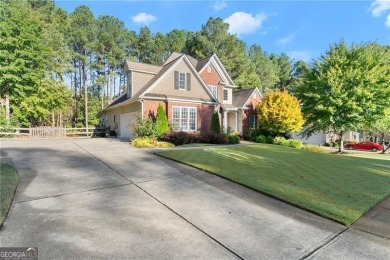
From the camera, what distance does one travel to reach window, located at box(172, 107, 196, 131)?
58.0 feet

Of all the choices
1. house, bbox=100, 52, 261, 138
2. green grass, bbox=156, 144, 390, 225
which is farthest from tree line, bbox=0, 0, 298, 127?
green grass, bbox=156, 144, 390, 225

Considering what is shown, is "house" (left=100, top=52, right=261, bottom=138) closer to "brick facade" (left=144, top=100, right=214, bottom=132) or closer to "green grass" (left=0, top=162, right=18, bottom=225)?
"brick facade" (left=144, top=100, right=214, bottom=132)

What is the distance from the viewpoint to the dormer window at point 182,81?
1839 cm

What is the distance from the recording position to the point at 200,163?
8.52 metres

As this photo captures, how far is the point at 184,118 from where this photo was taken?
18.2 meters

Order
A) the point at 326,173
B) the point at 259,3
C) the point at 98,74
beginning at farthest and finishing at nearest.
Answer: the point at 98,74 → the point at 259,3 → the point at 326,173

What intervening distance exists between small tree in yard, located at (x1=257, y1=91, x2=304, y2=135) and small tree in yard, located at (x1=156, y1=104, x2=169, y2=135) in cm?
1208

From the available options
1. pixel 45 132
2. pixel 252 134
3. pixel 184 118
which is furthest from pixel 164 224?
pixel 252 134

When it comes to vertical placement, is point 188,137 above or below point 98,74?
below

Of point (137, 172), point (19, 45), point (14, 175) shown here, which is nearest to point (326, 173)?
point (137, 172)

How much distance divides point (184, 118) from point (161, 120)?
2.84 m

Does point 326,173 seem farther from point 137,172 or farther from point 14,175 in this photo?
point 14,175

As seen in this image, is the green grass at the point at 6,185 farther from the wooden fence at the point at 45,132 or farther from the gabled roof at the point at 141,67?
the wooden fence at the point at 45,132

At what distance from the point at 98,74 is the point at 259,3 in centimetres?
3398
